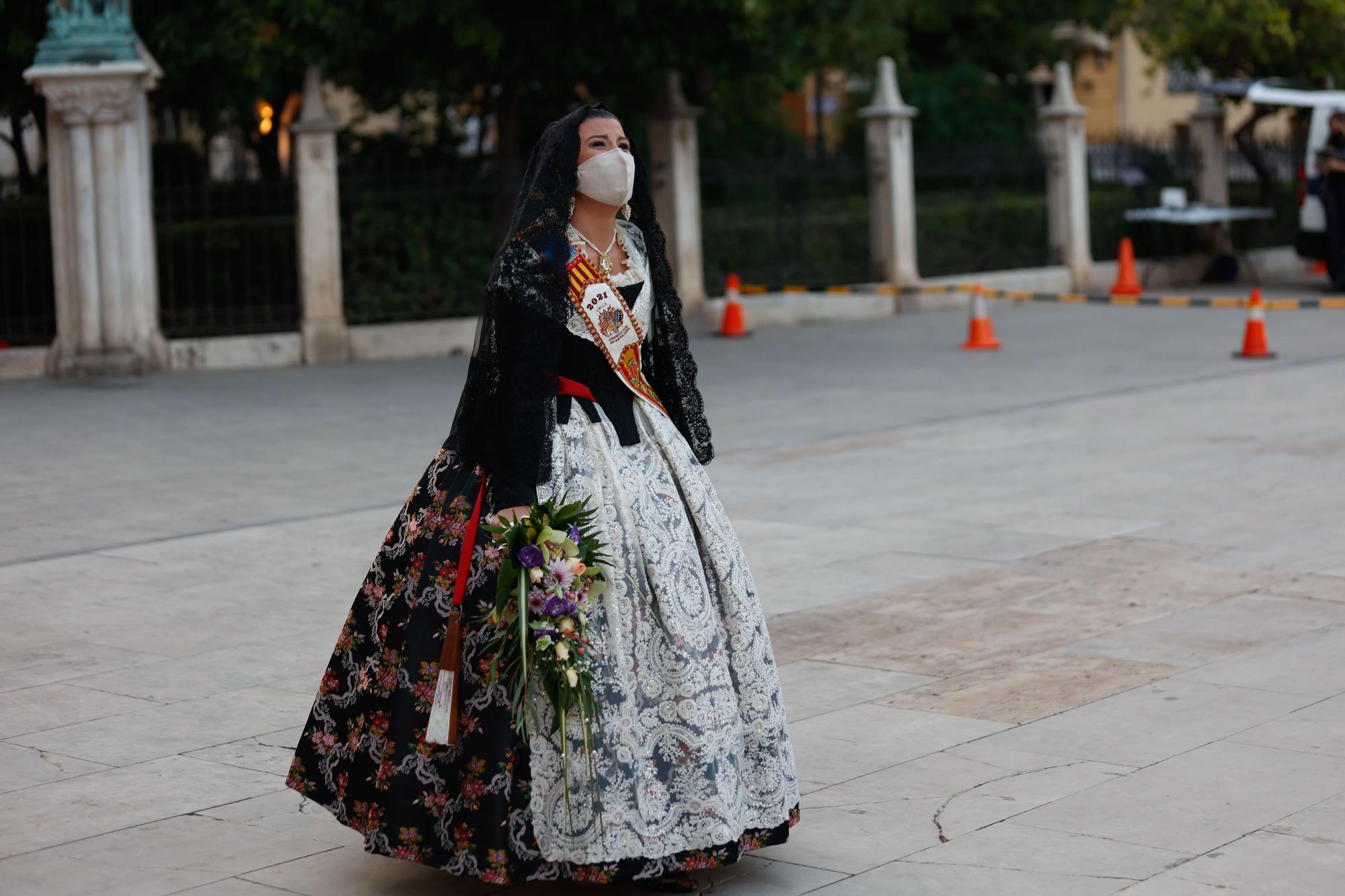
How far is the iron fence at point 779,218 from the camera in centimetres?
2102

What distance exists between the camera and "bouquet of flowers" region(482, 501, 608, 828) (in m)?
4.01

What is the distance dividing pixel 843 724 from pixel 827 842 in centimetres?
106

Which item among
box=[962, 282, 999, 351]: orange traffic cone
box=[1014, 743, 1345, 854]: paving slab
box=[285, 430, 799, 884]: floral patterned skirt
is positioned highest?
box=[962, 282, 999, 351]: orange traffic cone

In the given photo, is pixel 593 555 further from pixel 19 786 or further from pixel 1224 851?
pixel 19 786

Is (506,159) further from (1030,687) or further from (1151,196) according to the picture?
(1030,687)

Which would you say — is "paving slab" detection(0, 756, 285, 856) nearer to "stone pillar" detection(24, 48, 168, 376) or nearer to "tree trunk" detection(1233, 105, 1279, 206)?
"stone pillar" detection(24, 48, 168, 376)

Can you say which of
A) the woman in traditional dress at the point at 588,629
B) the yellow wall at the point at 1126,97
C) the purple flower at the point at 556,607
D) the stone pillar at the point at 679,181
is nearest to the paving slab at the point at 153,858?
the woman in traditional dress at the point at 588,629

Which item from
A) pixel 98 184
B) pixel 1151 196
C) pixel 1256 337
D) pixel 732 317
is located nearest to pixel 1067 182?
pixel 1151 196

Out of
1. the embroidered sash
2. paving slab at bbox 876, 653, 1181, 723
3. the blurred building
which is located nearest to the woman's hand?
the embroidered sash

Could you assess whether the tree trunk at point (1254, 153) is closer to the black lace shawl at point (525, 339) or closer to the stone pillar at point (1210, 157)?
the stone pillar at point (1210, 157)

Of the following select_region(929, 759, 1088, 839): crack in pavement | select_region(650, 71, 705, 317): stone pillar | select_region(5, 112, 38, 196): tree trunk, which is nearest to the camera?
select_region(929, 759, 1088, 839): crack in pavement

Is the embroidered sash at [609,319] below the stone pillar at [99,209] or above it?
below

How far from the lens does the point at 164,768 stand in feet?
17.4

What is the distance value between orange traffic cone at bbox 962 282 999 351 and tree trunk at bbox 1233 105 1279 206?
34.6 feet
